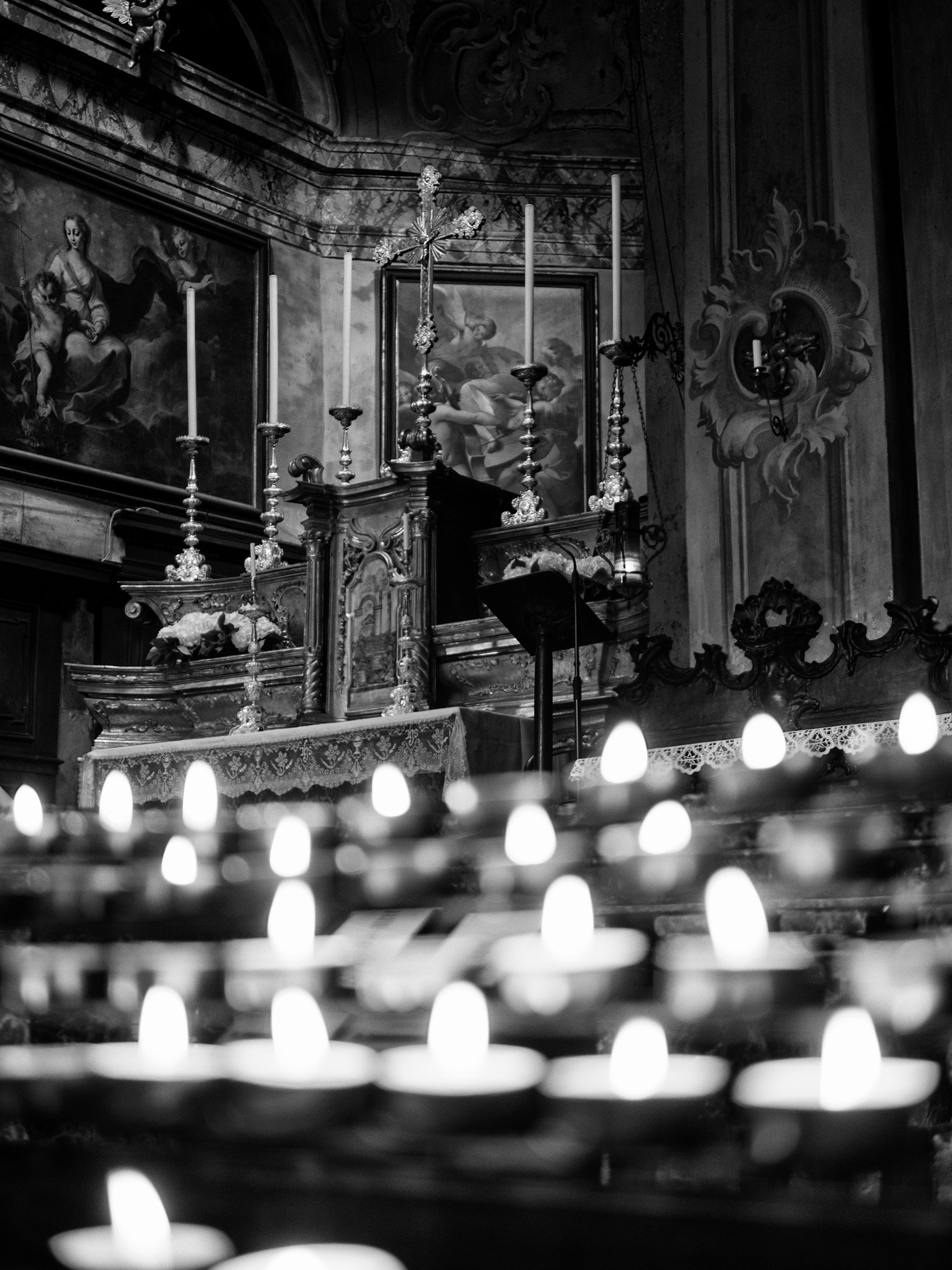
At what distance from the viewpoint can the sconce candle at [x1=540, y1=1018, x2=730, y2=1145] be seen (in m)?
0.52

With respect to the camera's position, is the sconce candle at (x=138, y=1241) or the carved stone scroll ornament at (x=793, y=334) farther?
the carved stone scroll ornament at (x=793, y=334)

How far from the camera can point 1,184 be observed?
10.4 m

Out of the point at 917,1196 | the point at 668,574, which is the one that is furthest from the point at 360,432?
the point at 917,1196

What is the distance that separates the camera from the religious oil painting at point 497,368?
41.2 ft

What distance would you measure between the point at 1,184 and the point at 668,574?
644cm

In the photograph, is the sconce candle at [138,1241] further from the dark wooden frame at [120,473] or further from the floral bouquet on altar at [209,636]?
the dark wooden frame at [120,473]

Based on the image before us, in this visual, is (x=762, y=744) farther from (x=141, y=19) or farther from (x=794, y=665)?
(x=141, y=19)

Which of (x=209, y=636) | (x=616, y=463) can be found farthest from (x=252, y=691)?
(x=616, y=463)

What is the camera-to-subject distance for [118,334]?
1120 centimetres

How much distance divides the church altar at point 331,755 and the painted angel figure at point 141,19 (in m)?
6.63

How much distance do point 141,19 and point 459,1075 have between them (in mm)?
11976

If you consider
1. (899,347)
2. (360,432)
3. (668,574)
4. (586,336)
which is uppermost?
(586,336)

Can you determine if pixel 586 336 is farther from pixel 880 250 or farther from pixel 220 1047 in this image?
pixel 220 1047

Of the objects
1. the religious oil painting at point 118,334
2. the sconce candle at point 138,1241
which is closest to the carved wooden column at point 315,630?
the religious oil painting at point 118,334
